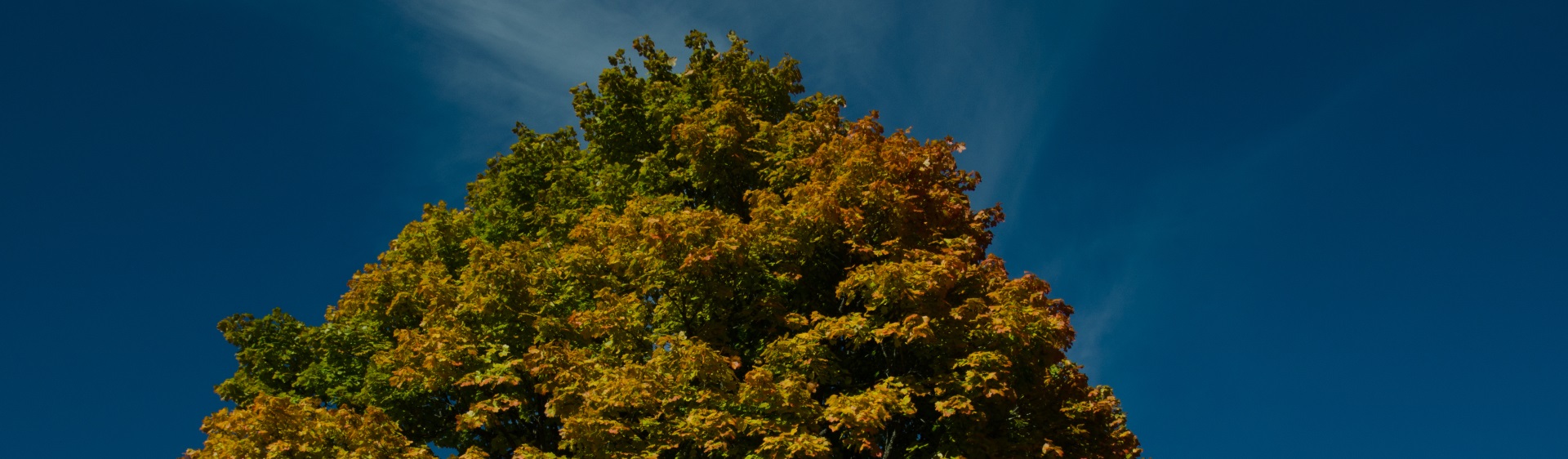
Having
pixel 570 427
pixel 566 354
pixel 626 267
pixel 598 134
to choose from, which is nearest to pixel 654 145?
pixel 598 134

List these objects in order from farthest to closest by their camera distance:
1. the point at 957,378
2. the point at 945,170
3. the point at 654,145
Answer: the point at 654,145 < the point at 945,170 < the point at 957,378

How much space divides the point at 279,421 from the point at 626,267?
142 inches

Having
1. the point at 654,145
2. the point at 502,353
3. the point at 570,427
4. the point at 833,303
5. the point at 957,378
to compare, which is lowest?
the point at 570,427

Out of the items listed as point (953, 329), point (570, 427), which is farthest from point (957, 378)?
point (570, 427)

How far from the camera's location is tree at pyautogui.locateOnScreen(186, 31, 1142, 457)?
825 cm

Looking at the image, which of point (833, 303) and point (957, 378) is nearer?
point (957, 378)

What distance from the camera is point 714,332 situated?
30.7 ft

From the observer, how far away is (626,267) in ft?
31.6

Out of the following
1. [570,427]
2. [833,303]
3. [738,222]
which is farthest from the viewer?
[833,303]

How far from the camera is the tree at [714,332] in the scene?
8250 millimetres

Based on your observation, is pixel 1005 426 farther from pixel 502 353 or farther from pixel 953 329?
pixel 502 353

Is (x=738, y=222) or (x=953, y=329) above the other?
(x=738, y=222)

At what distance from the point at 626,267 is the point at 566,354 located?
1191mm

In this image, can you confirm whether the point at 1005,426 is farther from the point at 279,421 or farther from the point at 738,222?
the point at 279,421
